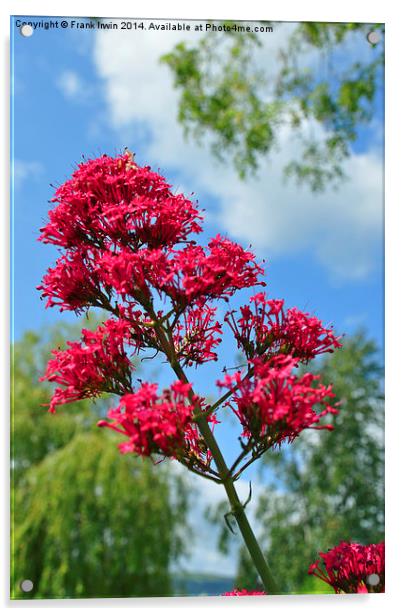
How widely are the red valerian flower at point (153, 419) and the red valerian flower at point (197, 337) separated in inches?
8.9

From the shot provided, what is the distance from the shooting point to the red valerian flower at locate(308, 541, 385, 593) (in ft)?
5.81

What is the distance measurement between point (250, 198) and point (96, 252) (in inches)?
108

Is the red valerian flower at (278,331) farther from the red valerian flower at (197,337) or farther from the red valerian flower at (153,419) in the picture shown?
the red valerian flower at (153,419)

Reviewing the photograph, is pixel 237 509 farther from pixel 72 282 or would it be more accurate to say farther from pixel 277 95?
pixel 277 95

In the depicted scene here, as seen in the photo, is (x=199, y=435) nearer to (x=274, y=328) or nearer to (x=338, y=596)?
(x=274, y=328)

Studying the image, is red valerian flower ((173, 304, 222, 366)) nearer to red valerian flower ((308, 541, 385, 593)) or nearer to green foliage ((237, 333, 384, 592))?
red valerian flower ((308, 541, 385, 593))

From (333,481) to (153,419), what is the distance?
18.2 feet

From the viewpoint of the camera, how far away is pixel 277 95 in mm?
4320

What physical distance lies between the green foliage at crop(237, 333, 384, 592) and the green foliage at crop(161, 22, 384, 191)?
1.60 meters

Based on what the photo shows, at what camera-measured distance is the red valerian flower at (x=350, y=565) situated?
69.7 inches

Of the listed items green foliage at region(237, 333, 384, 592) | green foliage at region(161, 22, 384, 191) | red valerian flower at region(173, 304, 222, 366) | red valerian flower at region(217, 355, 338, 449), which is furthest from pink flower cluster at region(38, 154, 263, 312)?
green foliage at region(237, 333, 384, 592)

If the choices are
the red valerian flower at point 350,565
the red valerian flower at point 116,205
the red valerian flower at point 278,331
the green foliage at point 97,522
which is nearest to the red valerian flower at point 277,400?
the red valerian flower at point 278,331

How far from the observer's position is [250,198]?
13.7 feet
